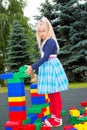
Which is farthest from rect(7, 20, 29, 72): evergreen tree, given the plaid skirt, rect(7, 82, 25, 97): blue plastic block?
rect(7, 82, 25, 97): blue plastic block

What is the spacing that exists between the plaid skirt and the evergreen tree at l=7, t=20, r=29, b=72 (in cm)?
1411

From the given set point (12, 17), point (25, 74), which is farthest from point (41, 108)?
point (12, 17)

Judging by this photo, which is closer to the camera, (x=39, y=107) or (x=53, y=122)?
(x=53, y=122)

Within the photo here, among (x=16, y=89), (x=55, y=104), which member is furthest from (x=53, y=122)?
(x=16, y=89)

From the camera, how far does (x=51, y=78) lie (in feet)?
14.0

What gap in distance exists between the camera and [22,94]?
401cm

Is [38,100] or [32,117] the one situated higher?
[38,100]

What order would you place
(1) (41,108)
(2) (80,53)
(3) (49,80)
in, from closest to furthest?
(3) (49,80)
(1) (41,108)
(2) (80,53)

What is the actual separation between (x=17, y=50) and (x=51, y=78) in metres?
14.5

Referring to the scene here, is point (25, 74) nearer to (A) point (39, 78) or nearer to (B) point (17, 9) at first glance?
(A) point (39, 78)

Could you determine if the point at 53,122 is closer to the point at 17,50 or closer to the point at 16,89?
the point at 16,89

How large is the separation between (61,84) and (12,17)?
17432 millimetres

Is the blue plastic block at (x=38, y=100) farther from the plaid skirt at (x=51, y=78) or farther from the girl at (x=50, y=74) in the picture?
the plaid skirt at (x=51, y=78)

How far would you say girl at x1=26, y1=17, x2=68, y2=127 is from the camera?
4.27 m
